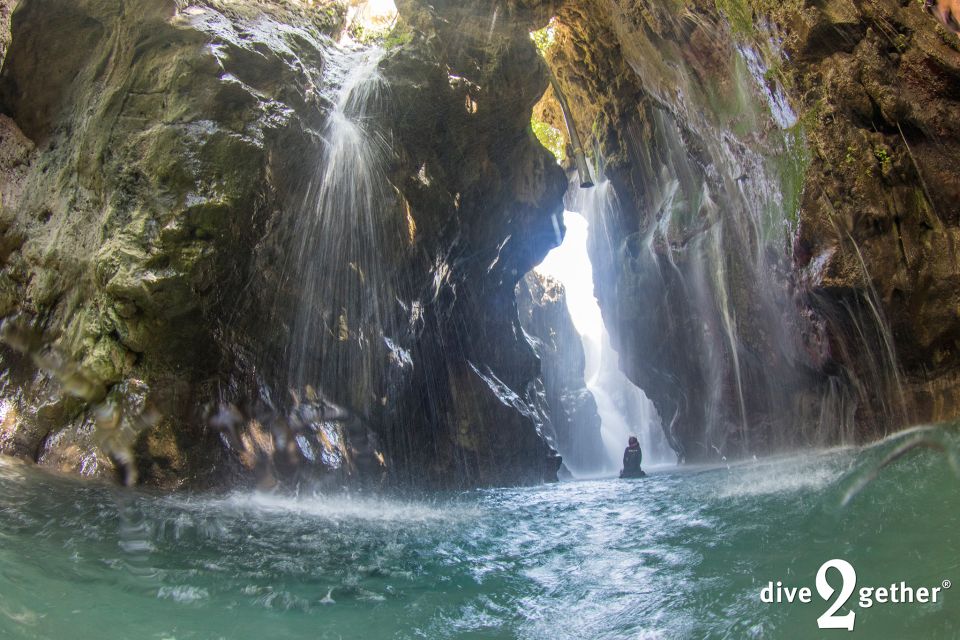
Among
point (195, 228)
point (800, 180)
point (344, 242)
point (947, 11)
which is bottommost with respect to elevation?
point (195, 228)

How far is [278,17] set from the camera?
10047mm

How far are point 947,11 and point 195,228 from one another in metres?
10.4

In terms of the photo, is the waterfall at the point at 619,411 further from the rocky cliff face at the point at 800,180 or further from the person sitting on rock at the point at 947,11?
the person sitting on rock at the point at 947,11

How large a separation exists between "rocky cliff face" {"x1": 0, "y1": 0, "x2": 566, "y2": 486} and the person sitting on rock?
291 inches

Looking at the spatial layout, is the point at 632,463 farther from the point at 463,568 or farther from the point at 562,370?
A: the point at 562,370

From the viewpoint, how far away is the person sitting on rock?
708 cm

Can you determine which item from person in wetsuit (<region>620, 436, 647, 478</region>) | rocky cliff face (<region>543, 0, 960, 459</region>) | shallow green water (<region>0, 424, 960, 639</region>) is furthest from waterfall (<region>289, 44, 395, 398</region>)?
person in wetsuit (<region>620, 436, 647, 478</region>)

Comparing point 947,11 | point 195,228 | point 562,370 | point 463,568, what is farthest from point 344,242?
point 562,370

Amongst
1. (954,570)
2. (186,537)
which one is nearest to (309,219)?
(186,537)

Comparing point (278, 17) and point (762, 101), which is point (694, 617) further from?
point (278, 17)

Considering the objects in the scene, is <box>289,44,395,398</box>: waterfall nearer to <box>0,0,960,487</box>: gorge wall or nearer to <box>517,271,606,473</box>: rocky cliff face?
<box>0,0,960,487</box>: gorge wall

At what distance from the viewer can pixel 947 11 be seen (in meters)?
7.27

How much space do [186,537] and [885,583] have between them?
16.5 ft

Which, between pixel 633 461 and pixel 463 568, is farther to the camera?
pixel 633 461
